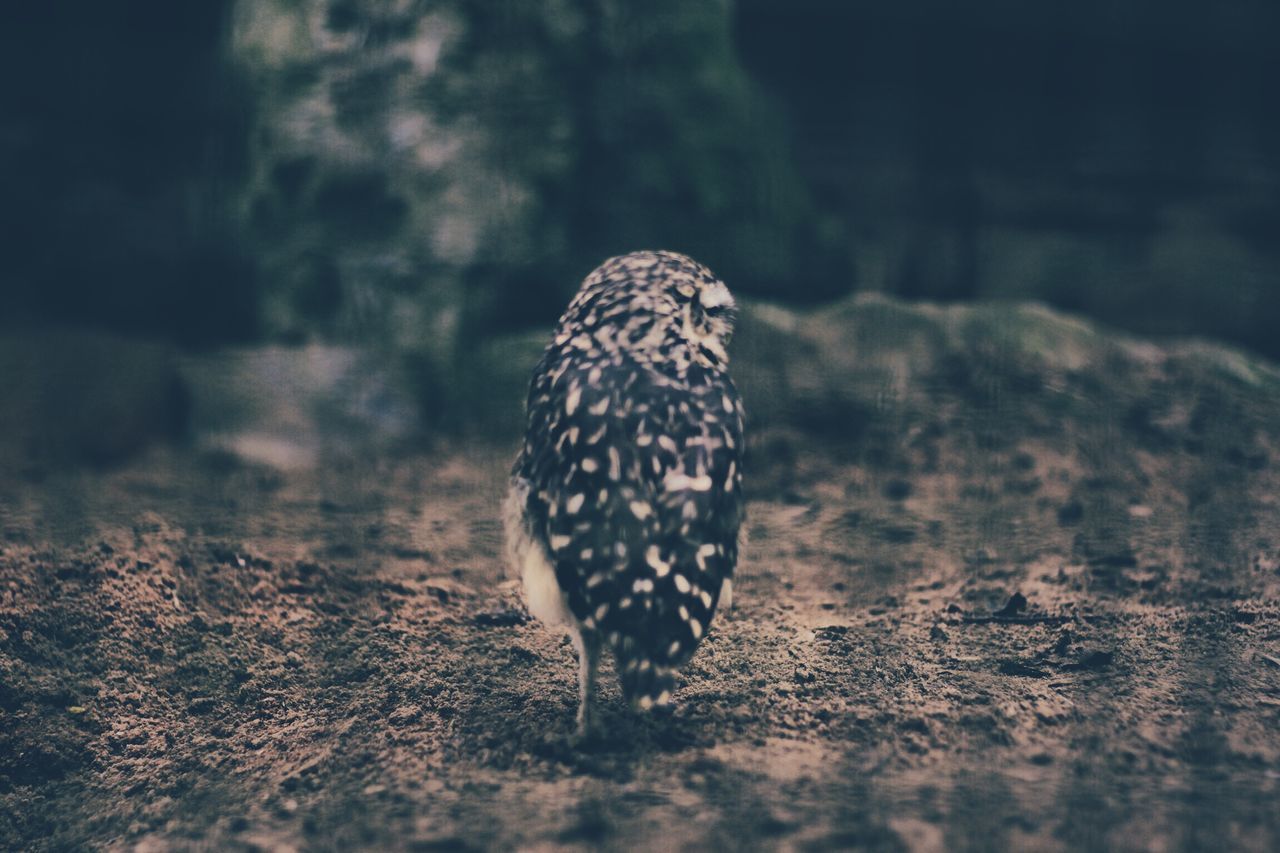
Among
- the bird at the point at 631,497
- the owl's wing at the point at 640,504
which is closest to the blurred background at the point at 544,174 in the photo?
the bird at the point at 631,497

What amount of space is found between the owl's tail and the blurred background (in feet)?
9.19

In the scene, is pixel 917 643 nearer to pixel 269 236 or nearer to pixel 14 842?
pixel 14 842

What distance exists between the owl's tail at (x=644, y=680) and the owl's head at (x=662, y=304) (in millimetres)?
884

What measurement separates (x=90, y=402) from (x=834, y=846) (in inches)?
189

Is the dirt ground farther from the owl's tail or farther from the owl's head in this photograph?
the owl's head

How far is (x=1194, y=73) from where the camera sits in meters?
6.23

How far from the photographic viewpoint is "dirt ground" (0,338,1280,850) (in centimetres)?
225

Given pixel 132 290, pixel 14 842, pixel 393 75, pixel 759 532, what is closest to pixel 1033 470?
pixel 759 532

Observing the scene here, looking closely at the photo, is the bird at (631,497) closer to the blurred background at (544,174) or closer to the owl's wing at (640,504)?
the owl's wing at (640,504)

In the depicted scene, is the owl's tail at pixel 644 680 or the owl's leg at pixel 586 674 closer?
the owl's tail at pixel 644 680

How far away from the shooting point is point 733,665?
3.03 meters

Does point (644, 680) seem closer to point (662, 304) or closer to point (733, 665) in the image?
point (733, 665)

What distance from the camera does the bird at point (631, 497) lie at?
2420mm

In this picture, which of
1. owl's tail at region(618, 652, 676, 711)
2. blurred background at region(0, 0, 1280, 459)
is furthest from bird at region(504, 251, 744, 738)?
blurred background at region(0, 0, 1280, 459)
